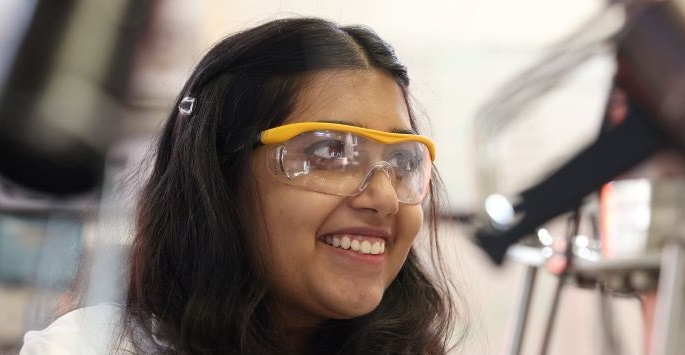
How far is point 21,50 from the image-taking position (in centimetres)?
181

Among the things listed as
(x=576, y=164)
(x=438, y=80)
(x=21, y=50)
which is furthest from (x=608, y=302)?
(x=21, y=50)

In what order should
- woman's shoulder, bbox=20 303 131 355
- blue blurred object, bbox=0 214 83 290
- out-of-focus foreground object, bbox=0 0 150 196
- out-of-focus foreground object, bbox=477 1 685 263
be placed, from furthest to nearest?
blue blurred object, bbox=0 214 83 290
out-of-focus foreground object, bbox=477 1 685 263
out-of-focus foreground object, bbox=0 0 150 196
woman's shoulder, bbox=20 303 131 355

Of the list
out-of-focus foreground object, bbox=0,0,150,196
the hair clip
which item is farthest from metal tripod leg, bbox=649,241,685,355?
out-of-focus foreground object, bbox=0,0,150,196

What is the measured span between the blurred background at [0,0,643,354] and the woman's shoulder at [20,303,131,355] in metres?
0.11

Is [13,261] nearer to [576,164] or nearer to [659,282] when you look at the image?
[576,164]

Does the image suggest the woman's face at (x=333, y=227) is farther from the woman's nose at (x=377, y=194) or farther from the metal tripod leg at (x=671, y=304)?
the metal tripod leg at (x=671, y=304)

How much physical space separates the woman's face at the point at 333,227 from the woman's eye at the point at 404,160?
26mm

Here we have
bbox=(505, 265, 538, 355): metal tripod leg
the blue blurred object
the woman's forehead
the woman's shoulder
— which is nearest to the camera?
the woman's shoulder

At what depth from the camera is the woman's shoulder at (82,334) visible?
1.02 m

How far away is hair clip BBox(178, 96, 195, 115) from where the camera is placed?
3.75 feet

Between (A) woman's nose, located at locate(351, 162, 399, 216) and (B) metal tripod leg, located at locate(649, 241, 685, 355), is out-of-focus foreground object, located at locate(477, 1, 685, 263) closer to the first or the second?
(B) metal tripod leg, located at locate(649, 241, 685, 355)

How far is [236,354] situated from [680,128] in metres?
1.15

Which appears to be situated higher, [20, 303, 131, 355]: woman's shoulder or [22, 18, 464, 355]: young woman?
[22, 18, 464, 355]: young woman

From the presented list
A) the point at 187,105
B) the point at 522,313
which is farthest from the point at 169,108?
the point at 522,313
